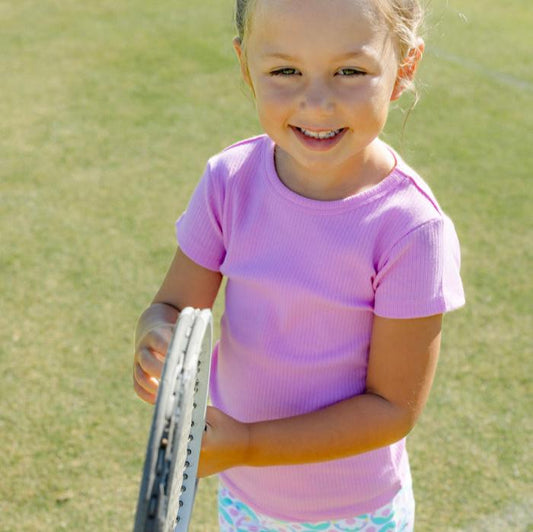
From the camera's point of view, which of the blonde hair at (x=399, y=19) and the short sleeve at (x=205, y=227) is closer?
the blonde hair at (x=399, y=19)

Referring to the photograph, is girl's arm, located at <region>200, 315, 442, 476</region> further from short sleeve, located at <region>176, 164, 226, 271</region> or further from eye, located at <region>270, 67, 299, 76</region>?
eye, located at <region>270, 67, 299, 76</region>

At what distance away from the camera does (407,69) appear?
160 centimetres

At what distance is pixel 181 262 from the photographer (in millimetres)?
1781

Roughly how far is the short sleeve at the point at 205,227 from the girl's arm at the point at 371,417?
1.15 feet

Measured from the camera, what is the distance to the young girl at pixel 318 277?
146 centimetres

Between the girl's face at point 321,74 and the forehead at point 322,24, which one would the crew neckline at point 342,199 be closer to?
the girl's face at point 321,74

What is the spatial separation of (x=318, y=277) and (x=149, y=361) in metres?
0.34

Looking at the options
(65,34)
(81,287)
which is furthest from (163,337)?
(65,34)

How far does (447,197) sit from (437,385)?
152 centimetres

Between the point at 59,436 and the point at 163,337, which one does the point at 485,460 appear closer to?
the point at 59,436

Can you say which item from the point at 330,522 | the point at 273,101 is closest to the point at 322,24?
the point at 273,101

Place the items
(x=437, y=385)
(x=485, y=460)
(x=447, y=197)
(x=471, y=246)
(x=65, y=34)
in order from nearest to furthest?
(x=485, y=460), (x=437, y=385), (x=471, y=246), (x=447, y=197), (x=65, y=34)

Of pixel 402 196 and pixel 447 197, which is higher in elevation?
pixel 402 196

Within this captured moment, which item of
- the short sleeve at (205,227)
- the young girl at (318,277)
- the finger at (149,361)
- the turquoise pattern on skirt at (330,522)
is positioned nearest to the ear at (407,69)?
the young girl at (318,277)
